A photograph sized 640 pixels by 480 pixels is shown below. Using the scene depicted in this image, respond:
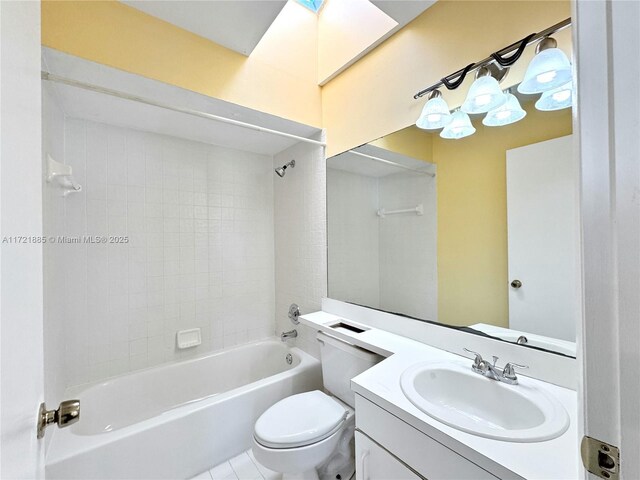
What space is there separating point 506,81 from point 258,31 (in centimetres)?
133

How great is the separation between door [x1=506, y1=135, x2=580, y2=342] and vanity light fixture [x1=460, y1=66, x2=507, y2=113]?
216 mm

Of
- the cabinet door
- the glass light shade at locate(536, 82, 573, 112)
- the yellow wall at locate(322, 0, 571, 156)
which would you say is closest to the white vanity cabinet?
the cabinet door

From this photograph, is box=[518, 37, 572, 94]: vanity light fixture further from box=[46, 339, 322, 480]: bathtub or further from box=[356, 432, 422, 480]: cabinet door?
box=[46, 339, 322, 480]: bathtub

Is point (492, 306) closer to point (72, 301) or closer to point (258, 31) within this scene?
point (258, 31)

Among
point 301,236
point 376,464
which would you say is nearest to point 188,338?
point 301,236

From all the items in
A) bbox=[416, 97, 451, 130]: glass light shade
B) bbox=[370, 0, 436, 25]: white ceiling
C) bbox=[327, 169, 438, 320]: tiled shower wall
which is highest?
bbox=[370, 0, 436, 25]: white ceiling

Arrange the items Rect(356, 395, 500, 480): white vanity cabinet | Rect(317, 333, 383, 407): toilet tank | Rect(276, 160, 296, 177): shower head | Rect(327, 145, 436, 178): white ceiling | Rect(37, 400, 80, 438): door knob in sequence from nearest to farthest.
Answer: Rect(37, 400, 80, 438): door knob
Rect(356, 395, 500, 480): white vanity cabinet
Rect(317, 333, 383, 407): toilet tank
Rect(327, 145, 436, 178): white ceiling
Rect(276, 160, 296, 177): shower head

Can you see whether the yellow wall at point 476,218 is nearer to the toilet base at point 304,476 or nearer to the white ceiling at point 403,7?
the white ceiling at point 403,7

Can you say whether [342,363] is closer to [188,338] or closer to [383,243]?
[383,243]

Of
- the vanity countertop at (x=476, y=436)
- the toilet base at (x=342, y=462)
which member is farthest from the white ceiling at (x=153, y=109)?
the toilet base at (x=342, y=462)

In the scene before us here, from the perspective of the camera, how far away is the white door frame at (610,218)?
331 mm

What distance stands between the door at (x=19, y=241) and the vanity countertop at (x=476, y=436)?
86 cm

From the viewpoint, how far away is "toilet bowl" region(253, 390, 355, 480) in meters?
1.16

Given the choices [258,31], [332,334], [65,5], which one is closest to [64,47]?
[65,5]
